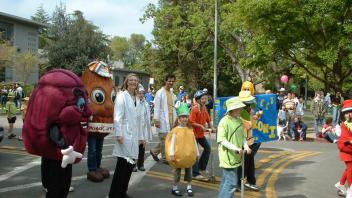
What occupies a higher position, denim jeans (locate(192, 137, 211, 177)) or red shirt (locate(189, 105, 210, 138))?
red shirt (locate(189, 105, 210, 138))

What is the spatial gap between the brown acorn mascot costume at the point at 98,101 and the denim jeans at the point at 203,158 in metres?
1.76

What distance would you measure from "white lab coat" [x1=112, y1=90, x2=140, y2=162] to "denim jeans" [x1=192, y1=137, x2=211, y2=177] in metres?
2.35

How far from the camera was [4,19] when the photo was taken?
42719 mm

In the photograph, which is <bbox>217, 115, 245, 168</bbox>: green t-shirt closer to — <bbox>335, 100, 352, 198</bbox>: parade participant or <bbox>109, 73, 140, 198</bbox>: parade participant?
<bbox>109, 73, 140, 198</bbox>: parade participant

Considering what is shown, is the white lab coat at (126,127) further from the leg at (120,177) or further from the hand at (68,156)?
the hand at (68,156)

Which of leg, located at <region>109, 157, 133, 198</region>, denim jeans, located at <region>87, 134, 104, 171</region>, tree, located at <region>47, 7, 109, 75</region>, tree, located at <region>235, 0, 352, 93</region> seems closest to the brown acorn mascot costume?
denim jeans, located at <region>87, 134, 104, 171</region>

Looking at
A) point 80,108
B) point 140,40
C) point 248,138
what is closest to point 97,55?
point 248,138

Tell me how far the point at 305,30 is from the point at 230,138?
48.5 ft

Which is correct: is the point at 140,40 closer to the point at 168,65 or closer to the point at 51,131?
the point at 168,65

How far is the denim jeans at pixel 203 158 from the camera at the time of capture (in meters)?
8.55

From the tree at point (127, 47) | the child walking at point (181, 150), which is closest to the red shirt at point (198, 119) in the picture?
the child walking at point (181, 150)

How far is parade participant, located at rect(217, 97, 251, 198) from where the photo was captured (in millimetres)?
6105

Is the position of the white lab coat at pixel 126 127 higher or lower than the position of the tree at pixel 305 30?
lower

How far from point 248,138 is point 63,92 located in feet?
12.3
